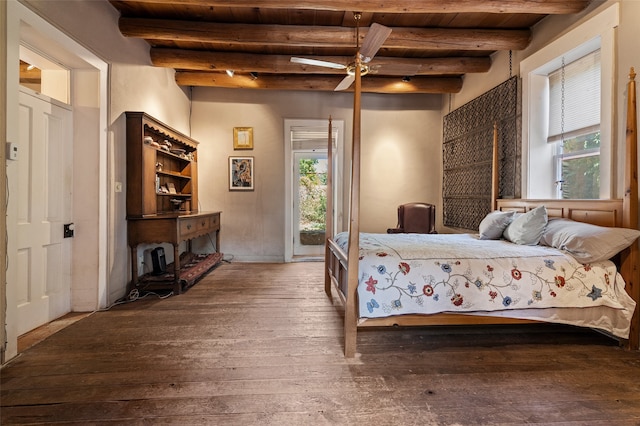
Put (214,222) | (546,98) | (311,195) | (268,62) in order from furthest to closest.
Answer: (311,195) → (214,222) → (268,62) → (546,98)

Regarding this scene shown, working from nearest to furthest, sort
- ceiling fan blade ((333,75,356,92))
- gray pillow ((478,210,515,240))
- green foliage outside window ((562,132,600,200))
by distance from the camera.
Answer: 1. green foliage outside window ((562,132,600,200))
2. gray pillow ((478,210,515,240))
3. ceiling fan blade ((333,75,356,92))

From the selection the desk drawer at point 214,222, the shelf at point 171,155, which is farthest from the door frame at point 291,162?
the shelf at point 171,155

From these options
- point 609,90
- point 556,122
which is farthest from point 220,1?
point 556,122

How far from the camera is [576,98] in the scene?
2920 millimetres

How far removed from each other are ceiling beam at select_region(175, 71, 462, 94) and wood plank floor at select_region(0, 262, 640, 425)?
3.45 metres

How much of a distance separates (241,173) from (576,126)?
4.45 m

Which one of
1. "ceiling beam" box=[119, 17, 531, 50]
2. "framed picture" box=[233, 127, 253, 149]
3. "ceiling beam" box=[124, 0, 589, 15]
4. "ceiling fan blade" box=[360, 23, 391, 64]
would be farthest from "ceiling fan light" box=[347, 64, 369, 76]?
"framed picture" box=[233, 127, 253, 149]

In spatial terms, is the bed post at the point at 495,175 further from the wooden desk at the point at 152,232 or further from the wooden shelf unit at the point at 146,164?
the wooden shelf unit at the point at 146,164

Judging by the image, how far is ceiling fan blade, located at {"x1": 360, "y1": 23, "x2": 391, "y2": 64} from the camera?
7.22 ft

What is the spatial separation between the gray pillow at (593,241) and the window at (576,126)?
69cm

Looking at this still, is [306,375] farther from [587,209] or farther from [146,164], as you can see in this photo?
[146,164]

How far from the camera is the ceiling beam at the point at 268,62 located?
388cm

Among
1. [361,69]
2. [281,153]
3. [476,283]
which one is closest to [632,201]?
[476,283]

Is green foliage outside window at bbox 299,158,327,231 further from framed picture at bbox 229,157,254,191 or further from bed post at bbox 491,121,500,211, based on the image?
bed post at bbox 491,121,500,211
